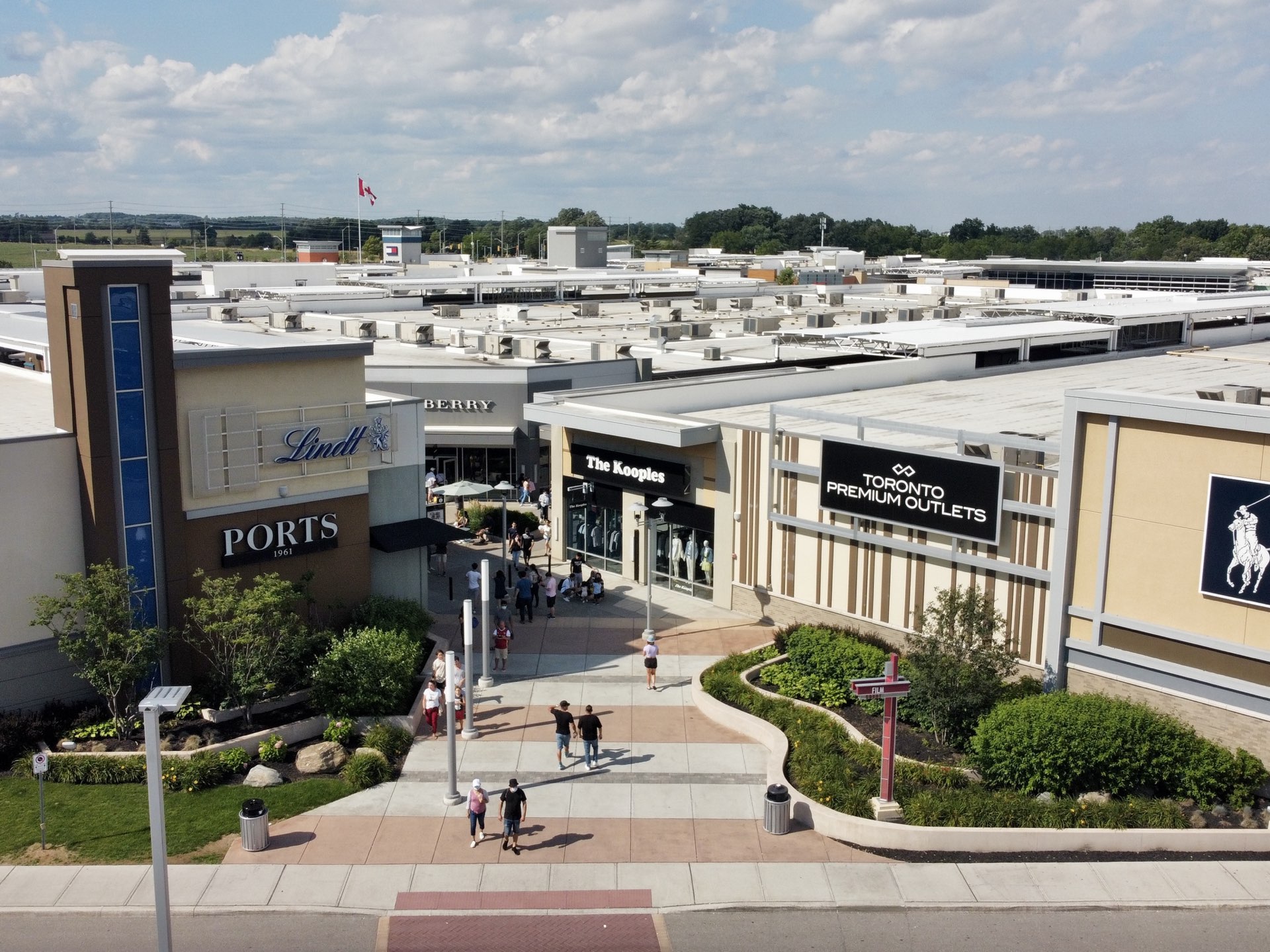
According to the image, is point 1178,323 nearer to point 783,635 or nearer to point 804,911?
point 783,635

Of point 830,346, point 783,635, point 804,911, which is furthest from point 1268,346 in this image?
point 804,911

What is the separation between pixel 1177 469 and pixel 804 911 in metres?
11.1

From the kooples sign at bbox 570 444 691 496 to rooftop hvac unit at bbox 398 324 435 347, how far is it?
54.2ft

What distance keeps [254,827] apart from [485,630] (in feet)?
→ 26.1

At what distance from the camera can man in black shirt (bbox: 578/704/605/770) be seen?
75.4 ft

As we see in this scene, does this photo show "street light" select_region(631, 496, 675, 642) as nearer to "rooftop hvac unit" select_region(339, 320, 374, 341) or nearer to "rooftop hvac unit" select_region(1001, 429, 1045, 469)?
"rooftop hvac unit" select_region(1001, 429, 1045, 469)

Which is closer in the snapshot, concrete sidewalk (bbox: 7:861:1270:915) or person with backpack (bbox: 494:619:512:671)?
concrete sidewalk (bbox: 7:861:1270:915)

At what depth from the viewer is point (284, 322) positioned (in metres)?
51.2

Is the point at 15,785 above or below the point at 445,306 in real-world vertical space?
below

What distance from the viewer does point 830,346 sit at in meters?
48.2

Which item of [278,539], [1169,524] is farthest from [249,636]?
[1169,524]

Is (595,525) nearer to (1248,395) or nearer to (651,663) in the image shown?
(651,663)

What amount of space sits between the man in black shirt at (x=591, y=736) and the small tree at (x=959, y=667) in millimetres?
6338

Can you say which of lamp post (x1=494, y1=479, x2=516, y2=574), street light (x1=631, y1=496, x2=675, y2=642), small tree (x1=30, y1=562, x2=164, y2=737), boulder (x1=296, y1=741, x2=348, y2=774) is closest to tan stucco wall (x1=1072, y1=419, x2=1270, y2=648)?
street light (x1=631, y1=496, x2=675, y2=642)
